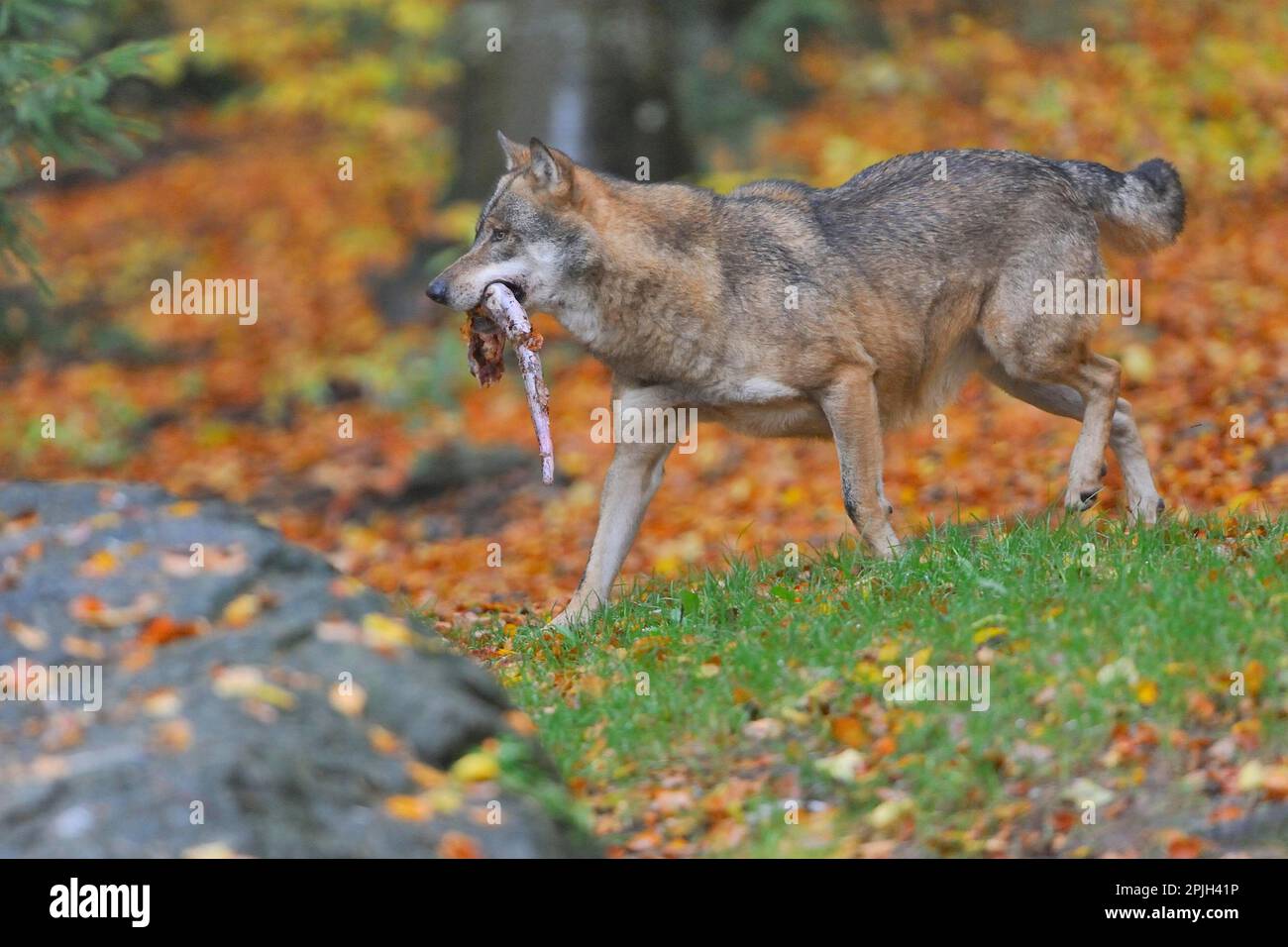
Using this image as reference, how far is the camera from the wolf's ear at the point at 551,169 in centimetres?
798

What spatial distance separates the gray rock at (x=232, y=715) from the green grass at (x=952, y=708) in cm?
63

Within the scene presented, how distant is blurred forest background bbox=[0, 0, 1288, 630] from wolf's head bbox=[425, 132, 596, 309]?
1970mm

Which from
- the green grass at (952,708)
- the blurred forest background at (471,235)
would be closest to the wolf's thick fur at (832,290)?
the blurred forest background at (471,235)

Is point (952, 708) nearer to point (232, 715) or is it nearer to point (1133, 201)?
point (232, 715)

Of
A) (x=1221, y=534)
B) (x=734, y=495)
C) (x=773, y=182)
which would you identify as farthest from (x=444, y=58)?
(x=1221, y=534)

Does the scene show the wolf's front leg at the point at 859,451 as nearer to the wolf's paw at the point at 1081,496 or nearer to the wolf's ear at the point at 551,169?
the wolf's paw at the point at 1081,496

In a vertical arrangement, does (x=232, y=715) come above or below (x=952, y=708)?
above

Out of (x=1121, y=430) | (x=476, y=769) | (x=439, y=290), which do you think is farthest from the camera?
(x=1121, y=430)

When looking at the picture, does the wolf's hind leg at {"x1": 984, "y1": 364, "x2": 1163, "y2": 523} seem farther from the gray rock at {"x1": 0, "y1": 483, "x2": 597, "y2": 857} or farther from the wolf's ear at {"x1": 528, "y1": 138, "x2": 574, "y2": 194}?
the gray rock at {"x1": 0, "y1": 483, "x2": 597, "y2": 857}

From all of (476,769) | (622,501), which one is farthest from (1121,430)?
(476,769)

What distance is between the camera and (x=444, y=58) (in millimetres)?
20219

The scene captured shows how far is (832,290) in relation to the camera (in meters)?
8.49

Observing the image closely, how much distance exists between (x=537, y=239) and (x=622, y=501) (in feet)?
5.17
